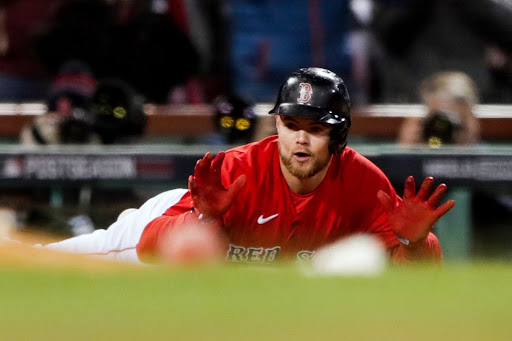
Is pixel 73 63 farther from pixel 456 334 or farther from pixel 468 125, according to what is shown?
pixel 456 334

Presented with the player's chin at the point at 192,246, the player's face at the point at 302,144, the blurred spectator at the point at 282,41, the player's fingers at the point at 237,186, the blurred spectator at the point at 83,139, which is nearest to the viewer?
the player's chin at the point at 192,246

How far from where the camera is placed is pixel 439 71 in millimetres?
6852

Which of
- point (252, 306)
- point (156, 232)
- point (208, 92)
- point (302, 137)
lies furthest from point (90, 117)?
point (252, 306)

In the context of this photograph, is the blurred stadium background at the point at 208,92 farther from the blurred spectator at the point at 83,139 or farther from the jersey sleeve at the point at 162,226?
the jersey sleeve at the point at 162,226

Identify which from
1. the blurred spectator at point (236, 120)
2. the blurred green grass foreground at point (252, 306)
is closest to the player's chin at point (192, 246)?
the blurred green grass foreground at point (252, 306)

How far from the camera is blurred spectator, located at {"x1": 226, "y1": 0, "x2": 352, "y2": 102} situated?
677 centimetres

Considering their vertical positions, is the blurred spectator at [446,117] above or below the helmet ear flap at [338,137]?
above

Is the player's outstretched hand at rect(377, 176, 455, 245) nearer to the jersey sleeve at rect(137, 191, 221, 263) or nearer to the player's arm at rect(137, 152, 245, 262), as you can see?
the player's arm at rect(137, 152, 245, 262)

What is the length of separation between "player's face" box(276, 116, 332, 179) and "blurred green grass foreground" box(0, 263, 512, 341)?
69.8 inches

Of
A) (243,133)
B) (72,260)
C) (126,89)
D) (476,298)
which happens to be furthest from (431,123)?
(476,298)

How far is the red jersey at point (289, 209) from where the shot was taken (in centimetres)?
458

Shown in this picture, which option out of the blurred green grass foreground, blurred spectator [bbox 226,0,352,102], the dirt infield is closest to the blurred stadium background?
blurred spectator [bbox 226,0,352,102]

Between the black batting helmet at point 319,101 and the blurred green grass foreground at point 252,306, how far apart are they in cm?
179

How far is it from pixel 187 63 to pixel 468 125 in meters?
2.03
